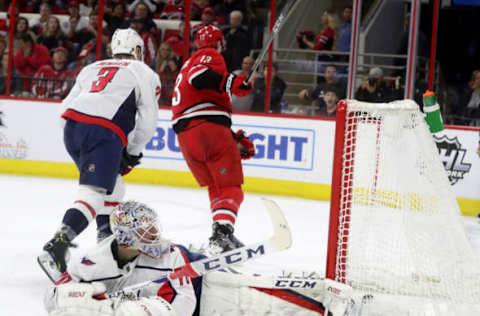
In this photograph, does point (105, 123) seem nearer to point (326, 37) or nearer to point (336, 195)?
point (336, 195)

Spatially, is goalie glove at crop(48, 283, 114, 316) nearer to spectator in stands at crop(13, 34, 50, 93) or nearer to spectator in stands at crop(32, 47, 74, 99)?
spectator in stands at crop(32, 47, 74, 99)

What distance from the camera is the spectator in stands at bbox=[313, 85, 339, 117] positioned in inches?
231

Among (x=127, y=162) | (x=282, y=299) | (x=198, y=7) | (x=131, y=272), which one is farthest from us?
(x=198, y=7)

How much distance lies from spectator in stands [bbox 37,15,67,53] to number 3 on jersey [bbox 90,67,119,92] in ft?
13.2

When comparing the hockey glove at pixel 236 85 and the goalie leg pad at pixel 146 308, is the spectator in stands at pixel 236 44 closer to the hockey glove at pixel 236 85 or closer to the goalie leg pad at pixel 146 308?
the hockey glove at pixel 236 85

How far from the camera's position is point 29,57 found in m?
6.73

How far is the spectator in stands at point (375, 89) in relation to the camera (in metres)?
5.76

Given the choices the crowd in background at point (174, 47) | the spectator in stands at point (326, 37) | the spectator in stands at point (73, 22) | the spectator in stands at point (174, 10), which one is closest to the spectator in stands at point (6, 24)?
the crowd in background at point (174, 47)

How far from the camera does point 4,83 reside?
6.57m

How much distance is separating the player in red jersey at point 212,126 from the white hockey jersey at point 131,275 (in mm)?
1049

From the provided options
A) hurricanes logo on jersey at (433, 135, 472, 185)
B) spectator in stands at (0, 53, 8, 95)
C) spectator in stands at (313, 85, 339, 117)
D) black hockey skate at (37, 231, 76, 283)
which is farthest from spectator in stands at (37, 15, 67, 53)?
black hockey skate at (37, 231, 76, 283)

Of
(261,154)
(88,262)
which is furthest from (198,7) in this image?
(88,262)

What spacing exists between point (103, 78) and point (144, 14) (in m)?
3.89

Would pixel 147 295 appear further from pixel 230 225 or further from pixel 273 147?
pixel 273 147
